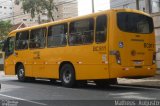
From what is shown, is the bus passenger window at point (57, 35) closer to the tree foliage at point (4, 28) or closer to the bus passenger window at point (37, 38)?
the bus passenger window at point (37, 38)

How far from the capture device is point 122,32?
52.3 feet

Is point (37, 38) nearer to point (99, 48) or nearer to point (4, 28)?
point (99, 48)

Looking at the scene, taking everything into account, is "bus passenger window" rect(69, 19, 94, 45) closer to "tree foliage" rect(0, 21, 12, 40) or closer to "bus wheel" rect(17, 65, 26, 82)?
"bus wheel" rect(17, 65, 26, 82)

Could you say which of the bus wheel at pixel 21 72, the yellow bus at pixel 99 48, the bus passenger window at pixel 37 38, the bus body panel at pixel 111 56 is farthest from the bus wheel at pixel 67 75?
the bus wheel at pixel 21 72

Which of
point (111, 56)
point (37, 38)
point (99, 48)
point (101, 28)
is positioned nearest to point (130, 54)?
point (111, 56)

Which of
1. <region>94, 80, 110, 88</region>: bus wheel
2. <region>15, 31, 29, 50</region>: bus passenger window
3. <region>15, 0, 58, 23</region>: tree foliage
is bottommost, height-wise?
<region>94, 80, 110, 88</region>: bus wheel

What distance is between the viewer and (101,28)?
16203 mm

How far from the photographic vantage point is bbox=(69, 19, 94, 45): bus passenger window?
16.8 metres

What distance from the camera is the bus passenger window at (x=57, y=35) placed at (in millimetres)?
18547

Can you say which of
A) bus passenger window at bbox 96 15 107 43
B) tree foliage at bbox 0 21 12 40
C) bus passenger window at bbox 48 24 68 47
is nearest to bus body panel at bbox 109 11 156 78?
bus passenger window at bbox 96 15 107 43

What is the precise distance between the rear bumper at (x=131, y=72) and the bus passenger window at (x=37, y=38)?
231 inches

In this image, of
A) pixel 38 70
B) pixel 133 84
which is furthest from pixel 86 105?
pixel 38 70

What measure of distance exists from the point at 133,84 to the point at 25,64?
6.86 metres

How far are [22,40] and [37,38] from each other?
1928mm
